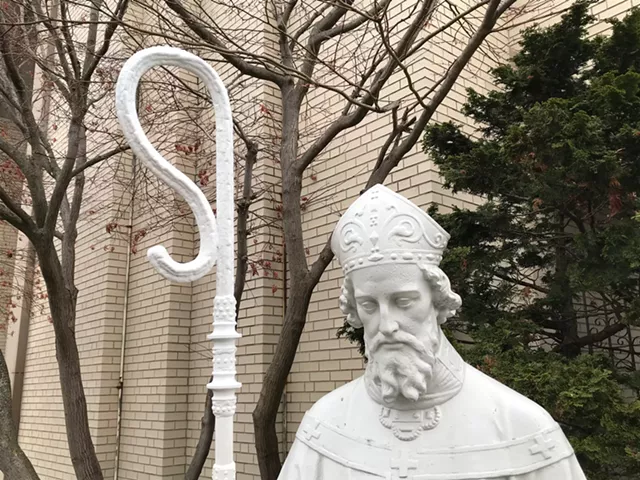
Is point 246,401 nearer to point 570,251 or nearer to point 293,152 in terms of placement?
point 293,152

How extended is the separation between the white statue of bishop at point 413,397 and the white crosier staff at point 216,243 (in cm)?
29

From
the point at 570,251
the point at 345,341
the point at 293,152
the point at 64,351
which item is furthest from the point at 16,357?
the point at 570,251

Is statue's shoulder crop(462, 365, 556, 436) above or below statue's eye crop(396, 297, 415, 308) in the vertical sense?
below

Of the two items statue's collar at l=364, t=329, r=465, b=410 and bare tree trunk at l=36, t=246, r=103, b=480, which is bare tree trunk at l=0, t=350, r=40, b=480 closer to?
bare tree trunk at l=36, t=246, r=103, b=480

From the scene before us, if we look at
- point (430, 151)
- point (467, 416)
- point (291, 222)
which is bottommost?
point (467, 416)

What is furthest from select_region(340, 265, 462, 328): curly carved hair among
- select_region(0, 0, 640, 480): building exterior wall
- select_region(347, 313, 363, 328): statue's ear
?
select_region(0, 0, 640, 480): building exterior wall

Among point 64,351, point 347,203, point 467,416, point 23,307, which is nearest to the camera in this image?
point 467,416

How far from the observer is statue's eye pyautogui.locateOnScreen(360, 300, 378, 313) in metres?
1.69

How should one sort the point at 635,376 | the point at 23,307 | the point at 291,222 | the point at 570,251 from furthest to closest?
1. the point at 23,307
2. the point at 291,222
3. the point at 570,251
4. the point at 635,376

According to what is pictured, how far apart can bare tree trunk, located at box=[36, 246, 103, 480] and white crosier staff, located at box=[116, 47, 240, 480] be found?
296 centimetres

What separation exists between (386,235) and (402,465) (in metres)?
0.63

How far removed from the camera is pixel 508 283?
12.5 ft

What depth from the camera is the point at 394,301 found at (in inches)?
65.7

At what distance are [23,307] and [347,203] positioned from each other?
19.3 ft
